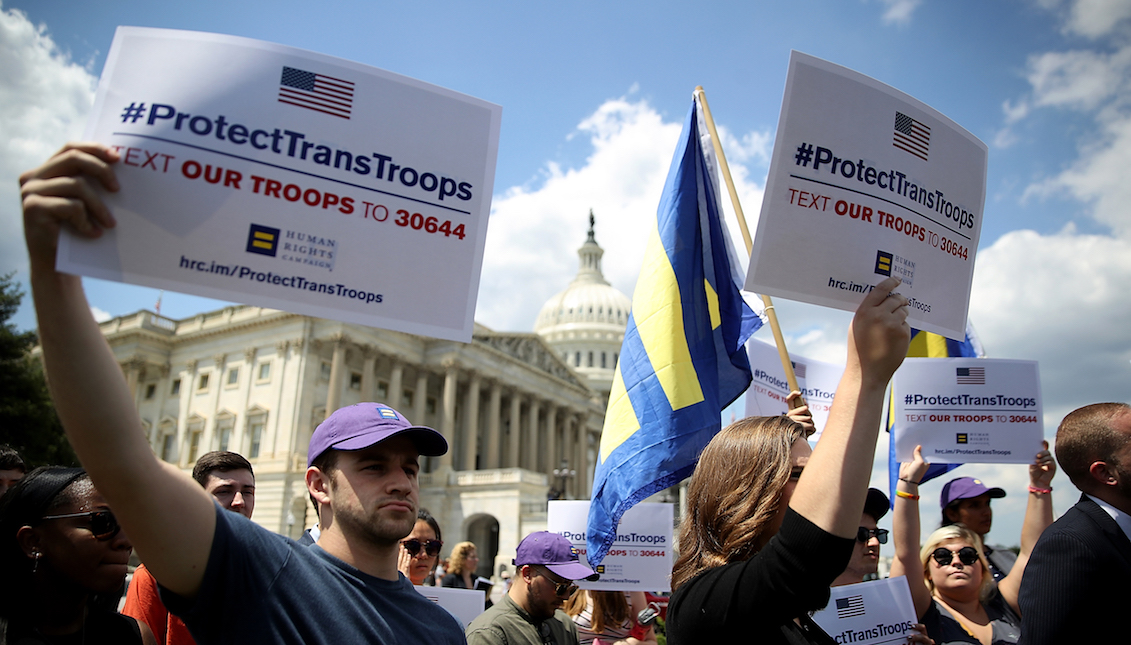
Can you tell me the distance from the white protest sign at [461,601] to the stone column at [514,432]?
1989 inches

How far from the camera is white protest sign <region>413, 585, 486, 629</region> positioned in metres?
5.68

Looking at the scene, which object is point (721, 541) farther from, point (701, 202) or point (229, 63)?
point (701, 202)

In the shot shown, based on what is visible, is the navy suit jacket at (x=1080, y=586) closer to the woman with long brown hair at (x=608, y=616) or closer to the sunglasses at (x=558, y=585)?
the sunglasses at (x=558, y=585)

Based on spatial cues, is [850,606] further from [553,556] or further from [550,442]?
[550,442]

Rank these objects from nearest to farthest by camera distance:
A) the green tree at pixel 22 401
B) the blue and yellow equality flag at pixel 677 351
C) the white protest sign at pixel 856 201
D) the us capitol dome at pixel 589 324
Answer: the white protest sign at pixel 856 201, the blue and yellow equality flag at pixel 677 351, the green tree at pixel 22 401, the us capitol dome at pixel 589 324

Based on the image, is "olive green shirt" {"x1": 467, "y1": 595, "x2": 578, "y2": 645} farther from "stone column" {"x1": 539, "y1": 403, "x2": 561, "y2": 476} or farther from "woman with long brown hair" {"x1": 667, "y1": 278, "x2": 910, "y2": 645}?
"stone column" {"x1": 539, "y1": 403, "x2": 561, "y2": 476}

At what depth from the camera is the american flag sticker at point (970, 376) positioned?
19.8 feet

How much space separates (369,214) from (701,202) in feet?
15.7

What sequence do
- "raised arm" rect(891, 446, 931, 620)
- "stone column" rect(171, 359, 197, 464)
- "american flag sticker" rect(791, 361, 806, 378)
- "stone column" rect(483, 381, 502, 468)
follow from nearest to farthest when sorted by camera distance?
"raised arm" rect(891, 446, 931, 620) < "american flag sticker" rect(791, 361, 806, 378) < "stone column" rect(171, 359, 197, 464) < "stone column" rect(483, 381, 502, 468)

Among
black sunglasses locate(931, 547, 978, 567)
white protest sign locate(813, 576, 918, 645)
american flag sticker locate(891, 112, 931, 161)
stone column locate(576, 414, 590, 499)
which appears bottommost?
stone column locate(576, 414, 590, 499)

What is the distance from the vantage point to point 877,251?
3.05 m

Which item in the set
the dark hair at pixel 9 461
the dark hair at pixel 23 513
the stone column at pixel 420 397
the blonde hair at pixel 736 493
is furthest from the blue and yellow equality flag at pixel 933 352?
the stone column at pixel 420 397

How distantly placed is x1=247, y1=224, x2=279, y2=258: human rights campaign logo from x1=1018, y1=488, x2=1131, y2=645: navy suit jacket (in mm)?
3143

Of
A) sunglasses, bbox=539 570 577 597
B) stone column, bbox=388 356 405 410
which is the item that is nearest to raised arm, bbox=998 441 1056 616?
sunglasses, bbox=539 570 577 597
